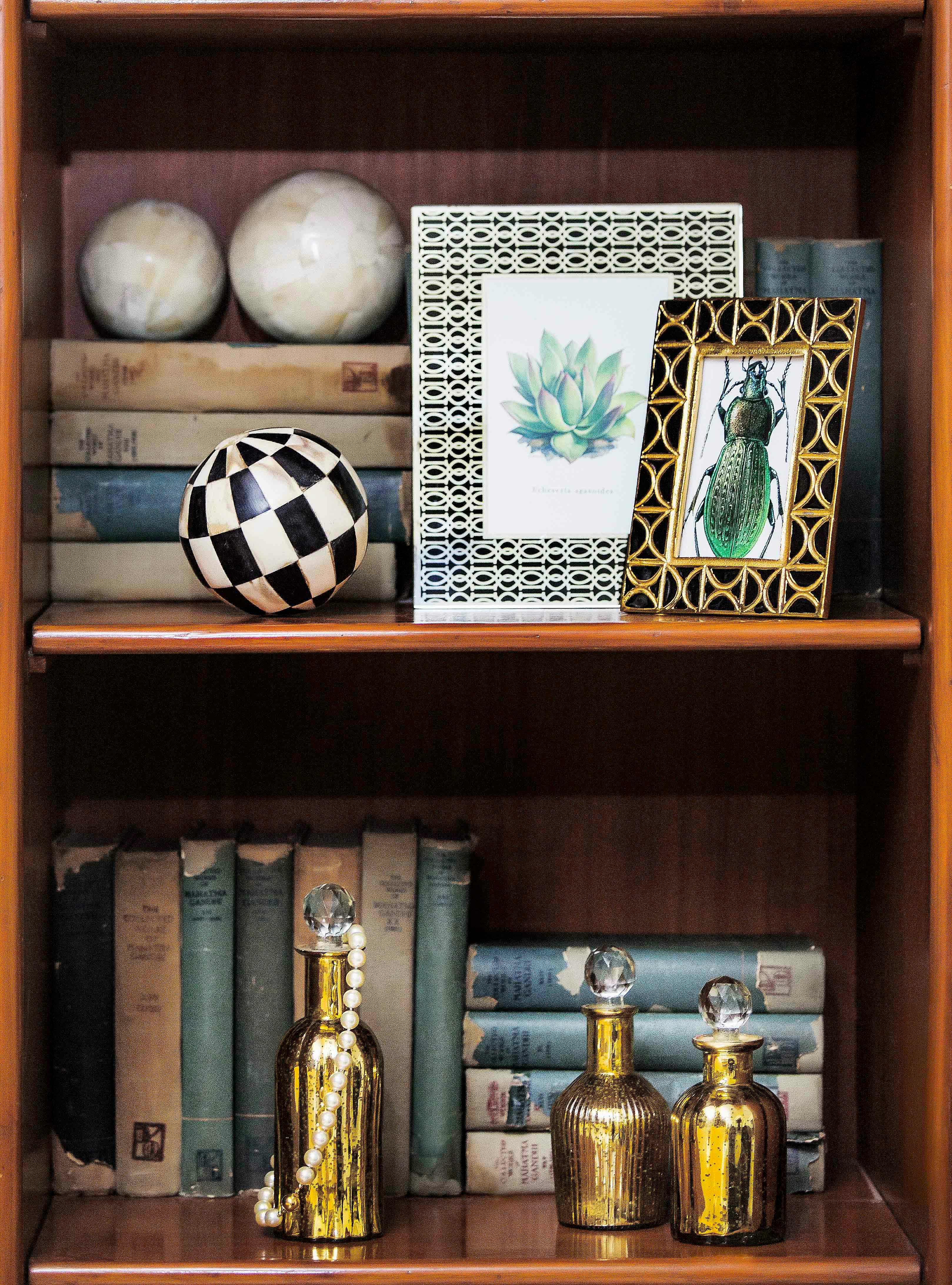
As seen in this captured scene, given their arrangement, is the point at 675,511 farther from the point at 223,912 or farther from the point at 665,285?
the point at 223,912

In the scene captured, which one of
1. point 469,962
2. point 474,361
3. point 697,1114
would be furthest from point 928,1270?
point 474,361

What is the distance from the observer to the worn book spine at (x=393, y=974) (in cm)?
118

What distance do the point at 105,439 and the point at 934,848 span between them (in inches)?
28.6

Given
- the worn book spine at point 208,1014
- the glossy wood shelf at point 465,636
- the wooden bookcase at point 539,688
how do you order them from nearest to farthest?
the glossy wood shelf at point 465,636 < the worn book spine at point 208,1014 < the wooden bookcase at point 539,688

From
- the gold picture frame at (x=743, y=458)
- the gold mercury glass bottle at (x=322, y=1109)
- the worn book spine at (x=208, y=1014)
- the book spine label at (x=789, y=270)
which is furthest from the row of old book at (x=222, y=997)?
the book spine label at (x=789, y=270)

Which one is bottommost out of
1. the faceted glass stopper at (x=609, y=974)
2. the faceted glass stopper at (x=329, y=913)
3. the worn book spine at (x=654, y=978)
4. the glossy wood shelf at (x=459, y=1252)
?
the glossy wood shelf at (x=459, y=1252)

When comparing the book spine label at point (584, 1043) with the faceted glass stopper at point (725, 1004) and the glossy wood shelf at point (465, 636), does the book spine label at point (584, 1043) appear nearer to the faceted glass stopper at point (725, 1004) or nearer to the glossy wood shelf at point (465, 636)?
the faceted glass stopper at point (725, 1004)

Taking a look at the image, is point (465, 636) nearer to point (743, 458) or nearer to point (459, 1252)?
point (743, 458)

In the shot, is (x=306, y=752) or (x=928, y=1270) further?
(x=306, y=752)

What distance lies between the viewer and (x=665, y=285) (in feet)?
3.88

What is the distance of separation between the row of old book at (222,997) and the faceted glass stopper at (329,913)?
10 centimetres

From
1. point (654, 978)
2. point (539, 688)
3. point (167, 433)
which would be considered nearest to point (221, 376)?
point (167, 433)

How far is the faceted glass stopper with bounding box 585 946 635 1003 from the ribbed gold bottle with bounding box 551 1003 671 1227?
13 mm

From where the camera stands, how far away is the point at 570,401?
118 centimetres
